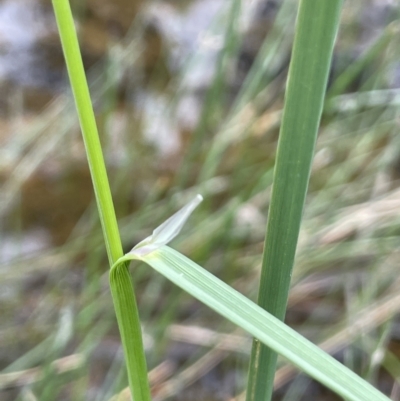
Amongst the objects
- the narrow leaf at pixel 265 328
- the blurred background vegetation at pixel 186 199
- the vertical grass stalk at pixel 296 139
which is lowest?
the narrow leaf at pixel 265 328

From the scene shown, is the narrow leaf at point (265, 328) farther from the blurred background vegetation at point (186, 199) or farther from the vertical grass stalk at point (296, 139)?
the blurred background vegetation at point (186, 199)

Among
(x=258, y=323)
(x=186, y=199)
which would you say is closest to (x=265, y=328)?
(x=258, y=323)

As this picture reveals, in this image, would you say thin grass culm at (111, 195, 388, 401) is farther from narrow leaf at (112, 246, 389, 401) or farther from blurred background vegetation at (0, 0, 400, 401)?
blurred background vegetation at (0, 0, 400, 401)

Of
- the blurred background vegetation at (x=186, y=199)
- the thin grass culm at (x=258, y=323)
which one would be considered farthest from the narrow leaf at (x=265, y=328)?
the blurred background vegetation at (x=186, y=199)

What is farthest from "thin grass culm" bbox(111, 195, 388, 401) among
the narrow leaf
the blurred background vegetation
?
the blurred background vegetation

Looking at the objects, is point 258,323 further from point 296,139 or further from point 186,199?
point 186,199

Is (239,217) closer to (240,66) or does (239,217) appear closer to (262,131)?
(262,131)
